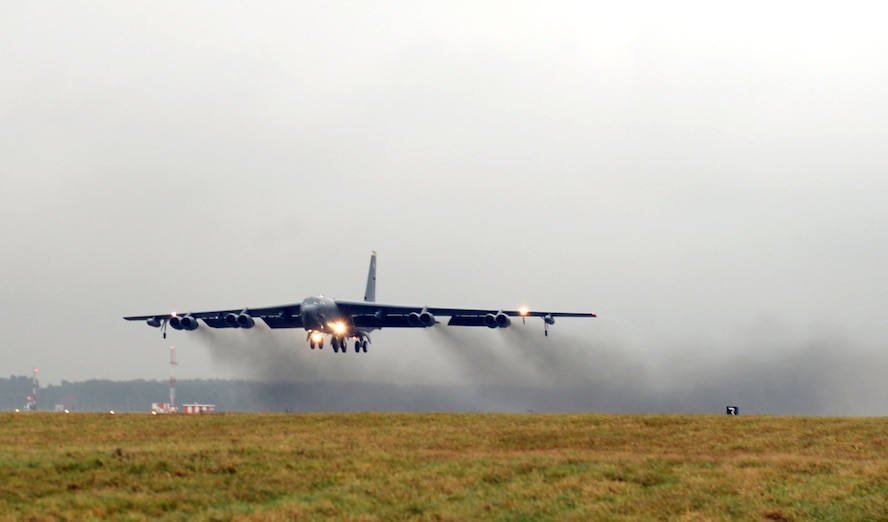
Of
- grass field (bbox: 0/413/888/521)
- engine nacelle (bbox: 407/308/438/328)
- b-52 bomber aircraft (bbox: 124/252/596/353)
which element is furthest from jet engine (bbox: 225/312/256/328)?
grass field (bbox: 0/413/888/521)

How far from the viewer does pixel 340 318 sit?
68000mm

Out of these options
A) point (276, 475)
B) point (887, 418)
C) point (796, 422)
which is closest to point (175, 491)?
point (276, 475)

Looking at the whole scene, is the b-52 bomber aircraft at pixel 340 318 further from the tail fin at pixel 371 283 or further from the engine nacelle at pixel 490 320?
the tail fin at pixel 371 283

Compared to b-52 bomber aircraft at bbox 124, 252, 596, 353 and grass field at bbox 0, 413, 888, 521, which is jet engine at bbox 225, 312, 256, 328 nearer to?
b-52 bomber aircraft at bbox 124, 252, 596, 353

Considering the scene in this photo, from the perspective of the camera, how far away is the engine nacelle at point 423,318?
68.3 m

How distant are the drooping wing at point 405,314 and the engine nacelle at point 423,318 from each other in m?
0.20

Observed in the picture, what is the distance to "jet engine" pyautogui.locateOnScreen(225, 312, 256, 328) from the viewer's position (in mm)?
71125

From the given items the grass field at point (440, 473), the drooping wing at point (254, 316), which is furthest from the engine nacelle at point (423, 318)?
the grass field at point (440, 473)

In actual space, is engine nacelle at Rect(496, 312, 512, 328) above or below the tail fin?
below

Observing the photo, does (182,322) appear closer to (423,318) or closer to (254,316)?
(254,316)

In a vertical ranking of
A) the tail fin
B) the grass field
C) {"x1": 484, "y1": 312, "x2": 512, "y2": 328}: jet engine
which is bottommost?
the grass field

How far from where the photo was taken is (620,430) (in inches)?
1511

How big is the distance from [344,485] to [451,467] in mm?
3525

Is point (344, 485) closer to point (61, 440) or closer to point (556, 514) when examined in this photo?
point (556, 514)
